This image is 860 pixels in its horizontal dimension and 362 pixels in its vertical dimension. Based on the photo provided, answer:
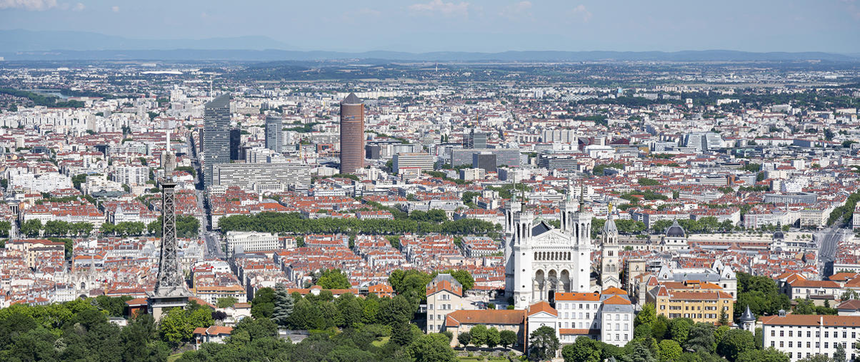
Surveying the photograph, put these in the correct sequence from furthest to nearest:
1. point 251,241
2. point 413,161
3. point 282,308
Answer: point 413,161 → point 251,241 → point 282,308

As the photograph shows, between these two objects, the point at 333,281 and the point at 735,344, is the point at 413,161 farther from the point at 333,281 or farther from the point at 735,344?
the point at 735,344

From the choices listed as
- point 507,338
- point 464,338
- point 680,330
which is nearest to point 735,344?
point 680,330

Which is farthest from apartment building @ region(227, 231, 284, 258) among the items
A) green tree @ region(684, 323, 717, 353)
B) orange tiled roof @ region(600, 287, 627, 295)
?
green tree @ region(684, 323, 717, 353)

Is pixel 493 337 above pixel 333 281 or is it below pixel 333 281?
above

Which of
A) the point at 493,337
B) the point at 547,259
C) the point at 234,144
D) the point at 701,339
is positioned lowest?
the point at 234,144

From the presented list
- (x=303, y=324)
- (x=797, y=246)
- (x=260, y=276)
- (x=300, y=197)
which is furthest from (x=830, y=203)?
(x=303, y=324)

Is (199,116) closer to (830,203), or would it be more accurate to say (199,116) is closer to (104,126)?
(104,126)
